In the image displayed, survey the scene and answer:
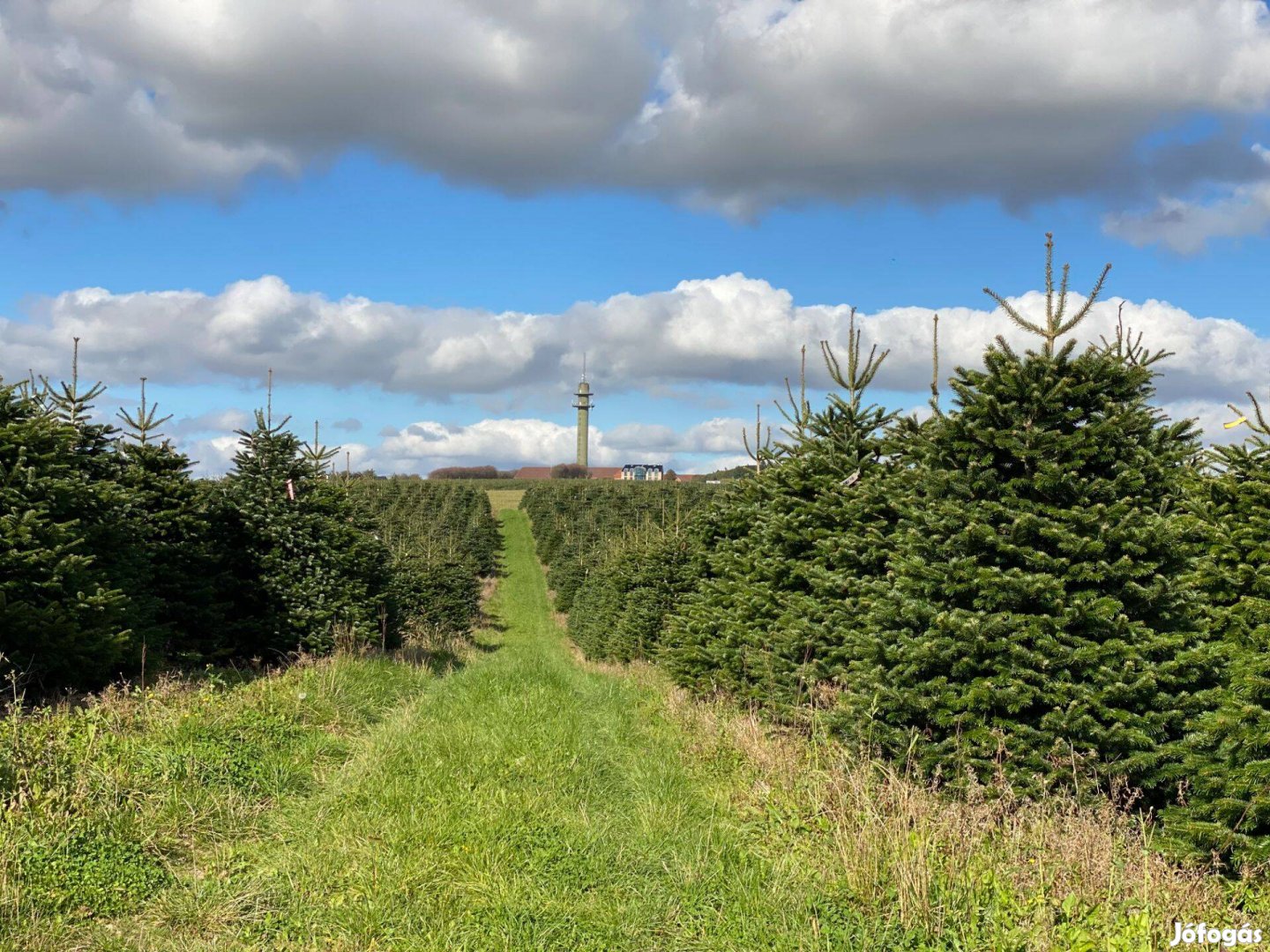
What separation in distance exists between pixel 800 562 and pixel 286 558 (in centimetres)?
870

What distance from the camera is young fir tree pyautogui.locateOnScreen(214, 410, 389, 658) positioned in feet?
46.6

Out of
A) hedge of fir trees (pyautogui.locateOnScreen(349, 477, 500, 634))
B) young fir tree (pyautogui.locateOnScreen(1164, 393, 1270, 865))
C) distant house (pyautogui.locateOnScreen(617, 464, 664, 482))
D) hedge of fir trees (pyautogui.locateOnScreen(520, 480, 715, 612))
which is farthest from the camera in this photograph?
distant house (pyautogui.locateOnScreen(617, 464, 664, 482))

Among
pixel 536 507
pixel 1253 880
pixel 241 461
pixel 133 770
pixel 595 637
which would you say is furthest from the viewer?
pixel 536 507

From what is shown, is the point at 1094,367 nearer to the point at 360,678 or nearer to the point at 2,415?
the point at 360,678

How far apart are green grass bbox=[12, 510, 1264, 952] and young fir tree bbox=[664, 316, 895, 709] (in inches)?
66.2

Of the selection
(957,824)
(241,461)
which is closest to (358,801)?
(957,824)

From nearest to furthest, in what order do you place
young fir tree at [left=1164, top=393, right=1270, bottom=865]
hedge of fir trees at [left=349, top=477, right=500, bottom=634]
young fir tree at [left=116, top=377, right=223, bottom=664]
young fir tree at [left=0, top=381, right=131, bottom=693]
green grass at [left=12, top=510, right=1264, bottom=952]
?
green grass at [left=12, top=510, right=1264, bottom=952] → young fir tree at [left=1164, top=393, right=1270, bottom=865] → young fir tree at [left=0, top=381, right=131, bottom=693] → young fir tree at [left=116, top=377, right=223, bottom=664] → hedge of fir trees at [left=349, top=477, right=500, bottom=634]

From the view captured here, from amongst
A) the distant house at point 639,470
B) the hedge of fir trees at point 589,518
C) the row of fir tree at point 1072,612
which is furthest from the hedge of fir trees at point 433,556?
the distant house at point 639,470

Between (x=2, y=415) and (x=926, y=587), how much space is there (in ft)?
34.5

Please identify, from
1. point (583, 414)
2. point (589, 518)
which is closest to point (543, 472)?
point (583, 414)

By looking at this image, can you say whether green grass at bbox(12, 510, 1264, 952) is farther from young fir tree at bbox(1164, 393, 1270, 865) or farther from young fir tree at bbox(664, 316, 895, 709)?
young fir tree at bbox(664, 316, 895, 709)

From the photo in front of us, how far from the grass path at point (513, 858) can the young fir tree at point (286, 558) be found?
566 centimetres

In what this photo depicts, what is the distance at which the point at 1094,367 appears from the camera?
23.1ft

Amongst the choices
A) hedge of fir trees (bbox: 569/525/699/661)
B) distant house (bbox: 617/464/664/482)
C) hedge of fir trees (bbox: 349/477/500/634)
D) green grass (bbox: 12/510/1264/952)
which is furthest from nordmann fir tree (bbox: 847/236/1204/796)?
distant house (bbox: 617/464/664/482)
